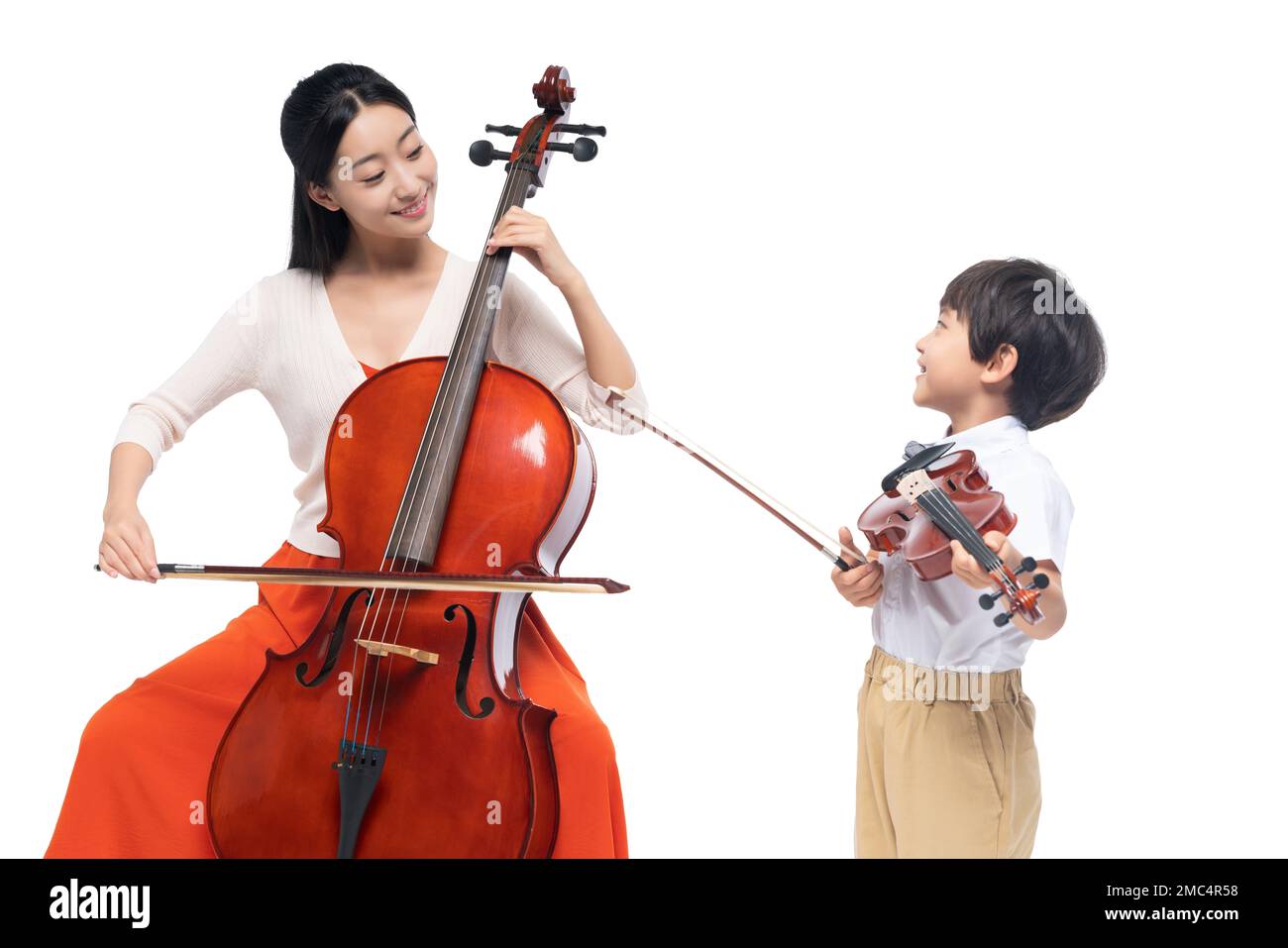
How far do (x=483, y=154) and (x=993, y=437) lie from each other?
2.65ft

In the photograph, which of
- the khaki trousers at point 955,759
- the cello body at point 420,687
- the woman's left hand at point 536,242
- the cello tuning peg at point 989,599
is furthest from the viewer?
the woman's left hand at point 536,242

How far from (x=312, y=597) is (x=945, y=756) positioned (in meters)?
0.88

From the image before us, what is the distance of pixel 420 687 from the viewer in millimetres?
1681

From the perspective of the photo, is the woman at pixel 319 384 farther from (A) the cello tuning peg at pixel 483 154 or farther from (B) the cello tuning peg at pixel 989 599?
(B) the cello tuning peg at pixel 989 599

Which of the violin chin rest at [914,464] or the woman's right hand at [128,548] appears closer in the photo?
the violin chin rest at [914,464]

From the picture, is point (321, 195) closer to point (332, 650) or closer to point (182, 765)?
point (332, 650)

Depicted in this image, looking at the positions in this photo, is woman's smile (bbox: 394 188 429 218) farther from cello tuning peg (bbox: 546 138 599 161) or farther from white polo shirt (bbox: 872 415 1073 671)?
white polo shirt (bbox: 872 415 1073 671)

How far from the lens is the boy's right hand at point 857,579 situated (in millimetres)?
1787

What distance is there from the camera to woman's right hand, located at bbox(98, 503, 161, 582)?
1.83 meters

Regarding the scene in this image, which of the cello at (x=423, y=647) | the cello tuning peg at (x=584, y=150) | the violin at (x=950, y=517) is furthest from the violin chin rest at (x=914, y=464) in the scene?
the cello tuning peg at (x=584, y=150)

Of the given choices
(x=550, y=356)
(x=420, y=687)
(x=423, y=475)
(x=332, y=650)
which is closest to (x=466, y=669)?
(x=420, y=687)

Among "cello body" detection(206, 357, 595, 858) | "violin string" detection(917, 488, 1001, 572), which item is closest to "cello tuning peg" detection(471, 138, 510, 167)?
"cello body" detection(206, 357, 595, 858)

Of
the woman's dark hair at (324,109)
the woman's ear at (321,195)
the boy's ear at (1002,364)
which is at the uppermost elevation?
the woman's dark hair at (324,109)

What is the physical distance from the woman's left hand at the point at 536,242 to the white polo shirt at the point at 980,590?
1.84 feet
